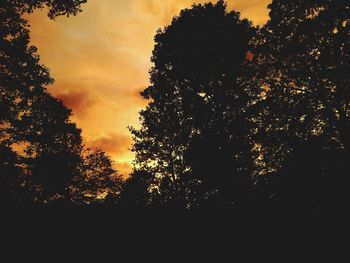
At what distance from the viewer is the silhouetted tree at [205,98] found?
19.8m

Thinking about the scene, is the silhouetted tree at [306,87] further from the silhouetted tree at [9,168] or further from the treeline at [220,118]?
the silhouetted tree at [9,168]

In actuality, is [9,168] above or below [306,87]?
below

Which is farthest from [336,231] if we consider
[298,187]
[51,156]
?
[51,156]

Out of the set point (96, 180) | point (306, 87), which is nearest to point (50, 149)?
point (96, 180)

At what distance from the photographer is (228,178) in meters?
19.5

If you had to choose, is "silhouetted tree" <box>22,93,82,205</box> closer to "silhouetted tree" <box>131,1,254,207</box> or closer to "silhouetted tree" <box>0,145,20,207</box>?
"silhouetted tree" <box>0,145,20,207</box>

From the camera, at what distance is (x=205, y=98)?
21.5 m

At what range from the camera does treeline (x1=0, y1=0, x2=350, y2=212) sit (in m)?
12.5

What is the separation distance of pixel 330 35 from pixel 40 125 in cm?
2234

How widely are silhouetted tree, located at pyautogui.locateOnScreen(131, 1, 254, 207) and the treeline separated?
7 cm

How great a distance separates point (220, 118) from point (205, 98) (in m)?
1.97

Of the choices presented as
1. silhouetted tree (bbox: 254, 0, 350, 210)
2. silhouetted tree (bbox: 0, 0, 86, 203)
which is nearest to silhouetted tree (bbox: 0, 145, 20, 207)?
silhouetted tree (bbox: 0, 0, 86, 203)

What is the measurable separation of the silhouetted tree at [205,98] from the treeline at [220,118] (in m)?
0.07

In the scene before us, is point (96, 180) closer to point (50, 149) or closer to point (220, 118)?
point (50, 149)
